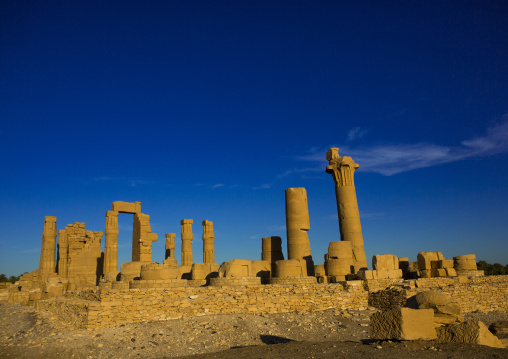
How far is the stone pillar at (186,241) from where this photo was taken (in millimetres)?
32250

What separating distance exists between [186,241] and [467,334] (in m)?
26.5

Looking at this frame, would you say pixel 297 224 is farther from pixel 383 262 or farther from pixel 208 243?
pixel 208 243

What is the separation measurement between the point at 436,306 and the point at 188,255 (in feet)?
84.1

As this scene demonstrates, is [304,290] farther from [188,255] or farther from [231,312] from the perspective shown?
[188,255]

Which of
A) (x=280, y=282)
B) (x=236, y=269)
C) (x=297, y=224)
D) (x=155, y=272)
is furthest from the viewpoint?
(x=297, y=224)

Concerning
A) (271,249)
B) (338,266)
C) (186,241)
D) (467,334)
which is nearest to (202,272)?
(271,249)

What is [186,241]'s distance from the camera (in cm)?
3256

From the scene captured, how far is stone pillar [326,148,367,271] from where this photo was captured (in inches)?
877

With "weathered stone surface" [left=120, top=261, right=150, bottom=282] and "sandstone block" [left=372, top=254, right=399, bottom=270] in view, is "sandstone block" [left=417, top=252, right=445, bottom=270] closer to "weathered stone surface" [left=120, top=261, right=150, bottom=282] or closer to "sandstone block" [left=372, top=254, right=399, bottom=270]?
"sandstone block" [left=372, top=254, right=399, bottom=270]

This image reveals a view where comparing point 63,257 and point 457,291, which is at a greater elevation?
point 63,257

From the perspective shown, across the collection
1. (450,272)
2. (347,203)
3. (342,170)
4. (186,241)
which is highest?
(342,170)

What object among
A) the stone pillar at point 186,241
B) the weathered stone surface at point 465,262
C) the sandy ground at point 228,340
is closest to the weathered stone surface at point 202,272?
the sandy ground at point 228,340

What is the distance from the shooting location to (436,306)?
8.85 m

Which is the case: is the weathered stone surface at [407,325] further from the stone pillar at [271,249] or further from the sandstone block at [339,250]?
the stone pillar at [271,249]
